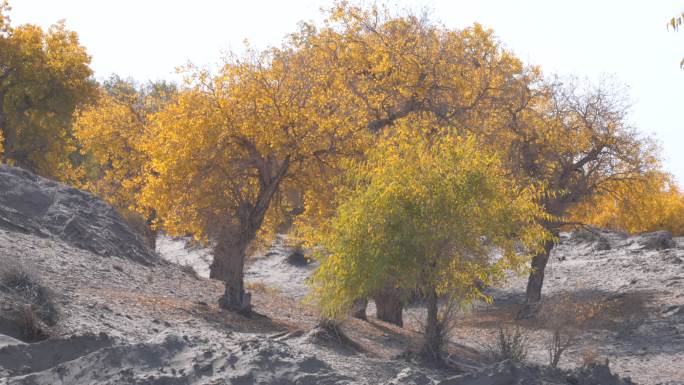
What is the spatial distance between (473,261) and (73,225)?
12.5 metres

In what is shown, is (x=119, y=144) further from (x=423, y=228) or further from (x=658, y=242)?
(x=658, y=242)

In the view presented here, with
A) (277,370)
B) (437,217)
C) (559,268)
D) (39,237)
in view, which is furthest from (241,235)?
(559,268)

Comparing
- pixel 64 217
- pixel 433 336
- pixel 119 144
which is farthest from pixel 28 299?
pixel 119 144

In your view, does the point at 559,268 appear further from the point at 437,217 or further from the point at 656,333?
the point at 437,217

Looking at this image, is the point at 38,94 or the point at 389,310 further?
the point at 38,94

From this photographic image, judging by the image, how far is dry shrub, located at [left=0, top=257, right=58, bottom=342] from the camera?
13000 millimetres

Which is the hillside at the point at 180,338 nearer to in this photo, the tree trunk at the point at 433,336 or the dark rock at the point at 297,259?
the tree trunk at the point at 433,336

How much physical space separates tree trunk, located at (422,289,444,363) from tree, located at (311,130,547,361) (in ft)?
0.13

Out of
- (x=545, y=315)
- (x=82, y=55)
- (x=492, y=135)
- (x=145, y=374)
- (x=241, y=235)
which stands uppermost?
(x=82, y=55)

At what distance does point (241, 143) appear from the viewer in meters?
18.9

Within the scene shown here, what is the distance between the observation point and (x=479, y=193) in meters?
14.9

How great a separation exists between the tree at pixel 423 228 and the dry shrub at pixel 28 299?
4.76 m

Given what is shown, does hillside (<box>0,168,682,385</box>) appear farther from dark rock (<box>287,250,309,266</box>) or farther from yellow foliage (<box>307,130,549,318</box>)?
dark rock (<box>287,250,309,266</box>)

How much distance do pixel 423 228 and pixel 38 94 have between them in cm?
2439
